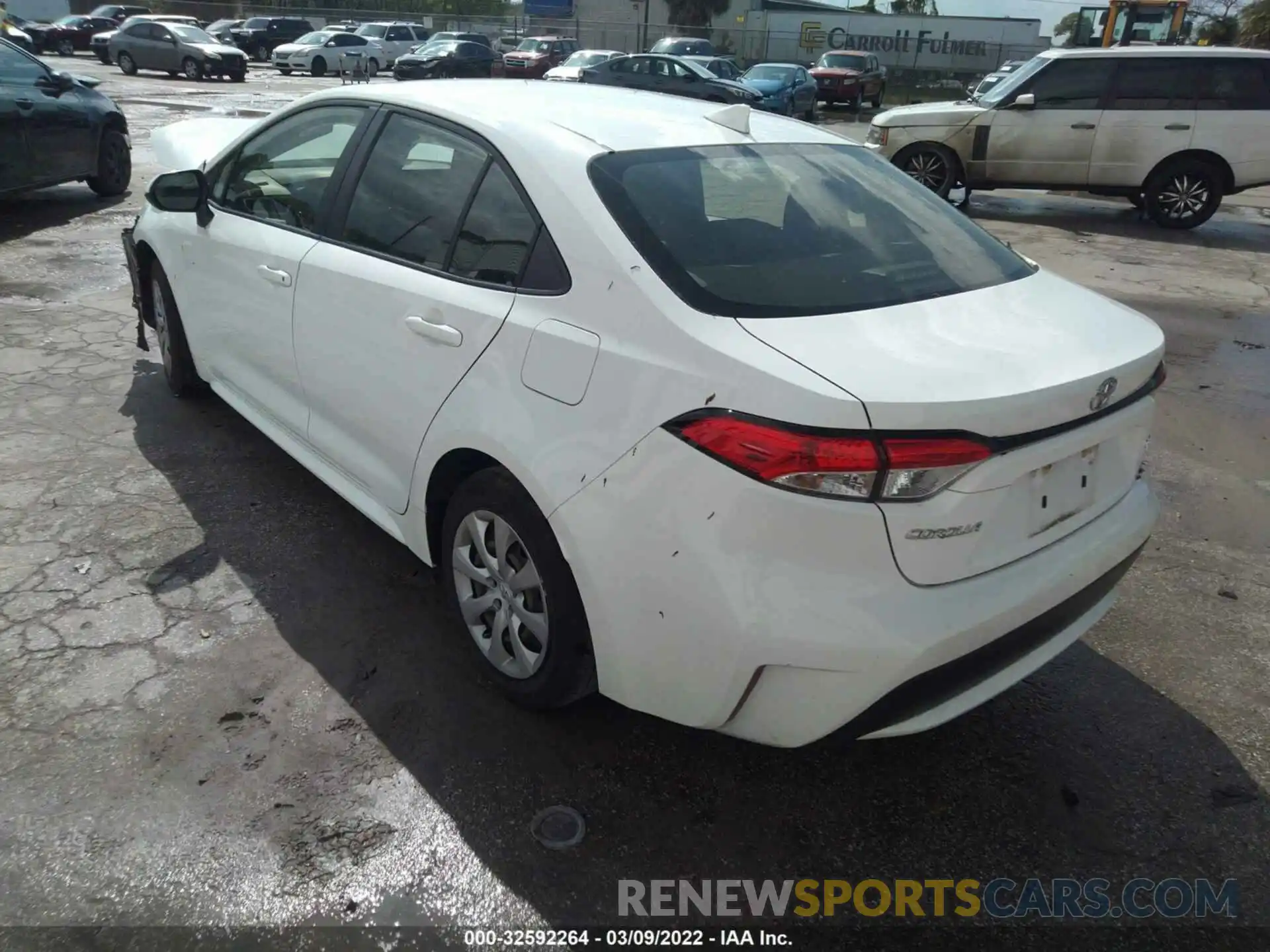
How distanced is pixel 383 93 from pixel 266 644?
1929mm

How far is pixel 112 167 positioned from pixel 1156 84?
1173cm

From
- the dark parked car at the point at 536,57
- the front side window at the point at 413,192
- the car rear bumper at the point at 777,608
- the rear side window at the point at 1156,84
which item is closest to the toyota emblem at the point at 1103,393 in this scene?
the car rear bumper at the point at 777,608

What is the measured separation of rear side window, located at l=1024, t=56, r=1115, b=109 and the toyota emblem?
10.6 m

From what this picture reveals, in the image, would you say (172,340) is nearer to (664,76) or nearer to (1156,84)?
(1156,84)

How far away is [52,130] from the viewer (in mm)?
8609

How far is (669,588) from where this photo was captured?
209 centimetres

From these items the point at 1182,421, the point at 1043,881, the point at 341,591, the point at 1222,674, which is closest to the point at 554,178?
the point at 341,591

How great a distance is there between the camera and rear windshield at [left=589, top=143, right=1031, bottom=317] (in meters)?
2.30

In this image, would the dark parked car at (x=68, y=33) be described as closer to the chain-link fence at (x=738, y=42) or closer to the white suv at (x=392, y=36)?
the chain-link fence at (x=738, y=42)

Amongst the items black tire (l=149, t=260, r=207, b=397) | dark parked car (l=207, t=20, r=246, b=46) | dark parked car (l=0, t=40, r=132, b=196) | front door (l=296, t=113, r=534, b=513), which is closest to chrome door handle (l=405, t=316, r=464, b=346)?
front door (l=296, t=113, r=534, b=513)

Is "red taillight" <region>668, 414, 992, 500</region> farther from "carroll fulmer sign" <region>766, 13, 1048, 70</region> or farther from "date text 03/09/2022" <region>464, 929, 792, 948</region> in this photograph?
"carroll fulmer sign" <region>766, 13, 1048, 70</region>

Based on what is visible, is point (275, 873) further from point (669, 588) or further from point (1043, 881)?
point (1043, 881)

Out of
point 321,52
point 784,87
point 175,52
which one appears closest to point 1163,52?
point 784,87

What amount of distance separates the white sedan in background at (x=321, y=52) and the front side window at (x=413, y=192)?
3290cm
